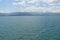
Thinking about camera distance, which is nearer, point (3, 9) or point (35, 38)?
point (35, 38)

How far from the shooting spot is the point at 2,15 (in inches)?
161

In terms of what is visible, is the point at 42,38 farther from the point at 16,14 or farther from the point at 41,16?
the point at 16,14

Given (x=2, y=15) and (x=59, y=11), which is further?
(x=2, y=15)

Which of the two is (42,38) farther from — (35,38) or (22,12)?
(22,12)

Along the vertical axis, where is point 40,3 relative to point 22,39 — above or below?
above

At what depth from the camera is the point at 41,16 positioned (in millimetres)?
4168

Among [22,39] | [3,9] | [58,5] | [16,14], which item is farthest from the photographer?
[16,14]

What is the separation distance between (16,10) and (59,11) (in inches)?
47.0

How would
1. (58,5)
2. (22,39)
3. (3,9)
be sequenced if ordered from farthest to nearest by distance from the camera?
(3,9) → (58,5) → (22,39)

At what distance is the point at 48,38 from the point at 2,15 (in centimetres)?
254

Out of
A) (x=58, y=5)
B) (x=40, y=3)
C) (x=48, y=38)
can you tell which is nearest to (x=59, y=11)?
(x=58, y=5)

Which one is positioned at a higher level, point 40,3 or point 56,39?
point 40,3

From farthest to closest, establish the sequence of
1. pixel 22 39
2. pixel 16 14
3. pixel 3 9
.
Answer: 1. pixel 16 14
2. pixel 3 9
3. pixel 22 39

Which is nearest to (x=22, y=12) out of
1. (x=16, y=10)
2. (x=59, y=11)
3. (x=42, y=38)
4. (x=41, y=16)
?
(x=16, y=10)
